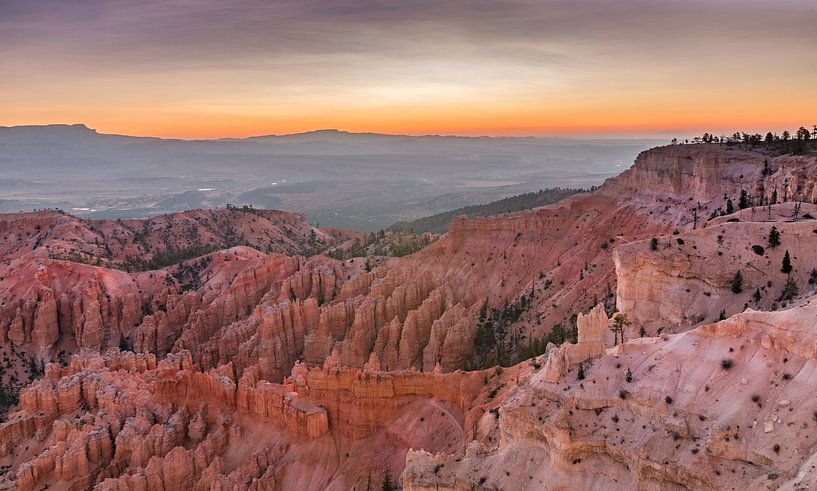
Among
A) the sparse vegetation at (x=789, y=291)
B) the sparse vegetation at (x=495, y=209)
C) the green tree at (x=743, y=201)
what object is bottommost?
the sparse vegetation at (x=495, y=209)

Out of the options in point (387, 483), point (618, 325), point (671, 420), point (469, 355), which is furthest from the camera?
point (469, 355)

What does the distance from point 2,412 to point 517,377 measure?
2018 inches

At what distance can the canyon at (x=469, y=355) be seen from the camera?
23.2m

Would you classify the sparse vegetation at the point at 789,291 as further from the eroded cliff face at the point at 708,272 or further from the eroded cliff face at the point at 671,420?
the eroded cliff face at the point at 671,420

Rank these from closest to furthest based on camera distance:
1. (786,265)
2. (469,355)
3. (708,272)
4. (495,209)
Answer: (786,265), (708,272), (469,355), (495,209)

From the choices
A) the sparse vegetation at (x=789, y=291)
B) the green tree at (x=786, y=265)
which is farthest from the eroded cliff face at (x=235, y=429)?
the green tree at (x=786, y=265)

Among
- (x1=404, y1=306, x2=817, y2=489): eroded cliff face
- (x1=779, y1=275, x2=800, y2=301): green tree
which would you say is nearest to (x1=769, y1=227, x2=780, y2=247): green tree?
(x1=779, y1=275, x2=800, y2=301): green tree

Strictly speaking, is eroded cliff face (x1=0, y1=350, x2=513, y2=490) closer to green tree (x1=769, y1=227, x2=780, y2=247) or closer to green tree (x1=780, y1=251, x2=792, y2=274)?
green tree (x1=780, y1=251, x2=792, y2=274)

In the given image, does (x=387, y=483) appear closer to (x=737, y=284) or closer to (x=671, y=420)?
(x=671, y=420)

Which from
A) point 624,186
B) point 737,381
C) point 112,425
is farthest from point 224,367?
point 624,186

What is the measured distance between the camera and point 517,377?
37188mm

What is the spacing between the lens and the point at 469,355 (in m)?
60.2

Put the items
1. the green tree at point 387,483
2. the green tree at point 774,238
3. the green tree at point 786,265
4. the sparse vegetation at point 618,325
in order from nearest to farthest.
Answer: the green tree at point 387,483, the sparse vegetation at point 618,325, the green tree at point 786,265, the green tree at point 774,238

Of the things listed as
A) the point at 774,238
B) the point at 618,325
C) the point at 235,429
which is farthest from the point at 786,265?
the point at 235,429
